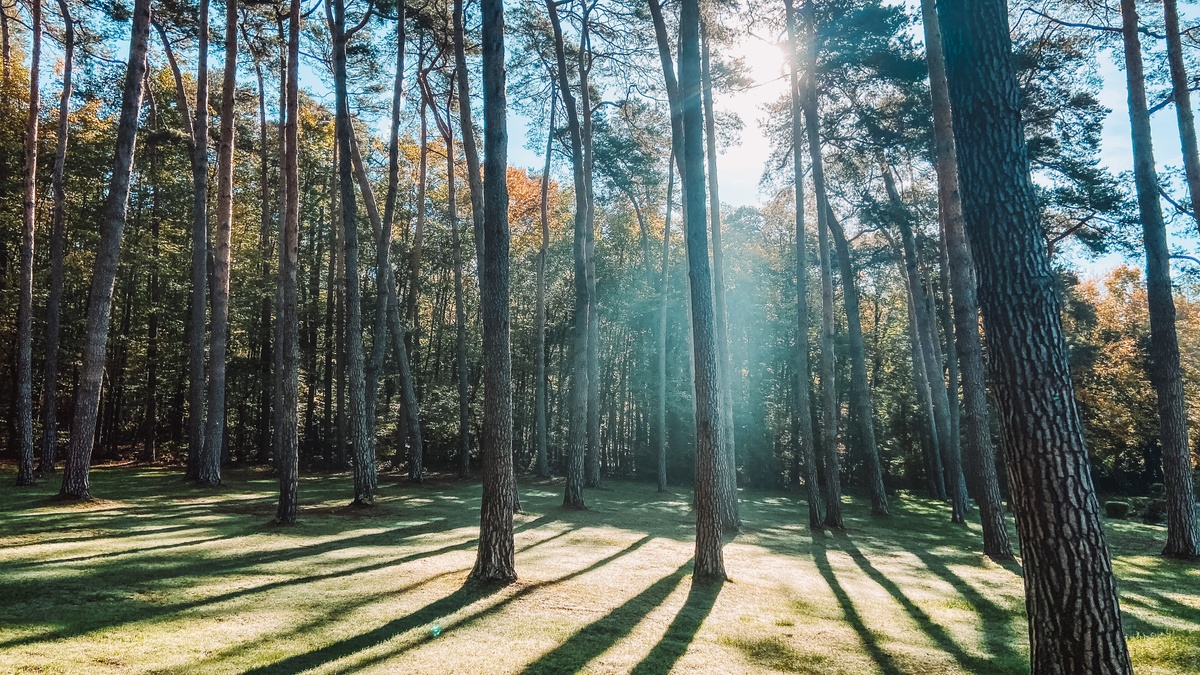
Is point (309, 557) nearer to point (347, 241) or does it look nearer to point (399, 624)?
point (399, 624)

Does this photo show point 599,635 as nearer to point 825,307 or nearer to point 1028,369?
point 1028,369

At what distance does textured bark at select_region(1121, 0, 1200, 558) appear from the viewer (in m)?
9.12

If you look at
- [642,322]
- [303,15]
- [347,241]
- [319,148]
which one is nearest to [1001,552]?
[347,241]

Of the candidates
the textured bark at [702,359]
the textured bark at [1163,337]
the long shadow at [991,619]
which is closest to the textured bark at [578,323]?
the textured bark at [702,359]

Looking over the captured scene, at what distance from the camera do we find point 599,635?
4.82 m

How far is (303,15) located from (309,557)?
38.3ft

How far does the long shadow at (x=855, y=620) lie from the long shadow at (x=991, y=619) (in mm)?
873

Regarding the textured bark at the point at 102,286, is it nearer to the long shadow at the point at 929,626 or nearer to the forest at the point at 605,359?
the forest at the point at 605,359

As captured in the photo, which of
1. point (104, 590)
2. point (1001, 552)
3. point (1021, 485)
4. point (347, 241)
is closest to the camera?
point (1021, 485)

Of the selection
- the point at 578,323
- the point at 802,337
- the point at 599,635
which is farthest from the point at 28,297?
the point at 802,337

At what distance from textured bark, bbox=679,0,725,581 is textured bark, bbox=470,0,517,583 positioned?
84.3 inches

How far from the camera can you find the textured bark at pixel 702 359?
674cm

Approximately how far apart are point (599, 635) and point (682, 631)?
73 centimetres

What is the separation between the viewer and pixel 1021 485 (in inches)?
121
